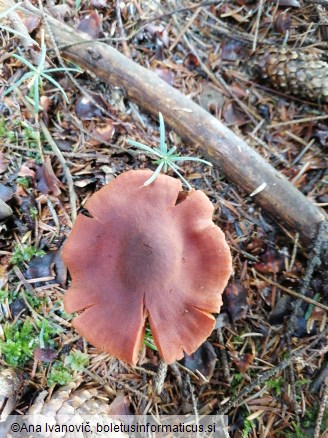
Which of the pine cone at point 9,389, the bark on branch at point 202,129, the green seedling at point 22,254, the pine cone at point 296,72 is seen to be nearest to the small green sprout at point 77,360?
the pine cone at point 9,389

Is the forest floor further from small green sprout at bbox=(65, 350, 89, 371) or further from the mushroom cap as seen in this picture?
the mushroom cap

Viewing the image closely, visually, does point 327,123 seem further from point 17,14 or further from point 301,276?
point 17,14

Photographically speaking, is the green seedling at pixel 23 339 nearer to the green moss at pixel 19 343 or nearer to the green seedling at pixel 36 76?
the green moss at pixel 19 343

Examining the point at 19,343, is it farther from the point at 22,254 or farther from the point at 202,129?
the point at 202,129

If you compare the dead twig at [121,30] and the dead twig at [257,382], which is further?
the dead twig at [121,30]

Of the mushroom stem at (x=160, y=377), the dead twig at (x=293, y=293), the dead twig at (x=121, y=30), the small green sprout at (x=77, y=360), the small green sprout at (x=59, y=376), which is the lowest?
the small green sprout at (x=59, y=376)
